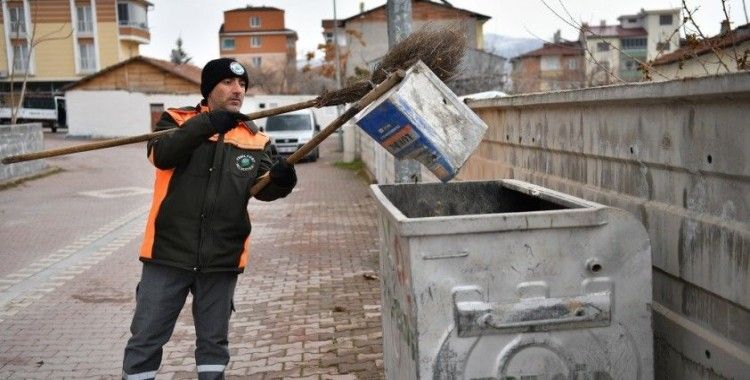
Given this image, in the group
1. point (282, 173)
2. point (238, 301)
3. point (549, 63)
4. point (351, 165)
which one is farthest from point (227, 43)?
point (282, 173)

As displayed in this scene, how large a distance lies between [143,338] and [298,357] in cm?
175

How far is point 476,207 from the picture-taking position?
4.42 metres

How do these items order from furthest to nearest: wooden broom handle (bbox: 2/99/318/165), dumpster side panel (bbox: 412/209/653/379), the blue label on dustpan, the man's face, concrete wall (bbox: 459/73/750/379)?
wooden broom handle (bbox: 2/99/318/165), the man's face, the blue label on dustpan, dumpster side panel (bbox: 412/209/653/379), concrete wall (bbox: 459/73/750/379)

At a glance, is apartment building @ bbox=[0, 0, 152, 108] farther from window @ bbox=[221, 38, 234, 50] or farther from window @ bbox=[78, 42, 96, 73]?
window @ bbox=[221, 38, 234, 50]

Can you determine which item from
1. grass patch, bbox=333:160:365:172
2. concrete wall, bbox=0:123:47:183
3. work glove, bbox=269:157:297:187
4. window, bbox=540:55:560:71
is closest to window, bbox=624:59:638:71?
work glove, bbox=269:157:297:187

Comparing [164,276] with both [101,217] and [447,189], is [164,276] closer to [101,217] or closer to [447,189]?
[447,189]

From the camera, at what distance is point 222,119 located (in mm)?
3916

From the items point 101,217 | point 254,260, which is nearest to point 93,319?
point 254,260

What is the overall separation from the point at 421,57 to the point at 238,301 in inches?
142

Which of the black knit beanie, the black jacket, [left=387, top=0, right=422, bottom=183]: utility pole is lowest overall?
the black jacket

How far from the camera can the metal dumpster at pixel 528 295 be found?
116 inches

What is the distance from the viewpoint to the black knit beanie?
164 inches

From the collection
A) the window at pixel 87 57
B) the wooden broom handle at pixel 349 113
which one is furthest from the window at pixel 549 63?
the wooden broom handle at pixel 349 113

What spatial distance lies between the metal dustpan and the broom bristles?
0.75 meters
